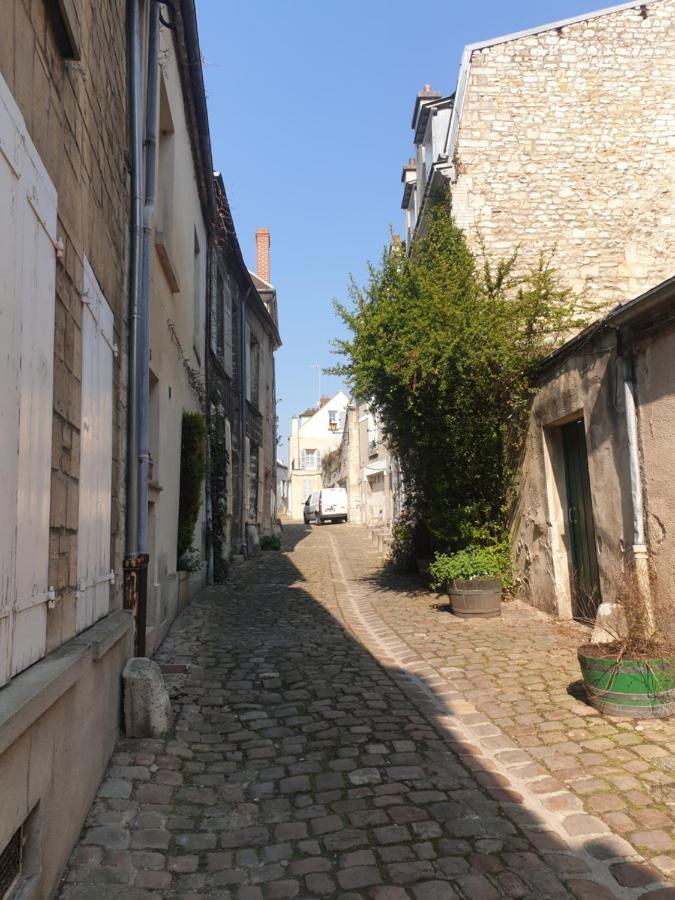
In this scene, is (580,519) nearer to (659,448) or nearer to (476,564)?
(476,564)

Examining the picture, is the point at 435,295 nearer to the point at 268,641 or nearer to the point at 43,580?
the point at 268,641

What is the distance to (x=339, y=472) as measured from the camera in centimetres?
3934

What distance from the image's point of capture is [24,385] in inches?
90.4

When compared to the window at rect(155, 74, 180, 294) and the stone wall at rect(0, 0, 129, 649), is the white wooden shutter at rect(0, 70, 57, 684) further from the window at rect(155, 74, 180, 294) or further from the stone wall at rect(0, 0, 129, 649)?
the window at rect(155, 74, 180, 294)

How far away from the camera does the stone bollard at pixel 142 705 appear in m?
4.02

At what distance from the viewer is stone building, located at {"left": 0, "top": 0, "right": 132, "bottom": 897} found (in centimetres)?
213

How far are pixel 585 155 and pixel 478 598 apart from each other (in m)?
7.18

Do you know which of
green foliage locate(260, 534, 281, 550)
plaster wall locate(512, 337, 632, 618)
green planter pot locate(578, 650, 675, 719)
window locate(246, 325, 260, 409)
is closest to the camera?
green planter pot locate(578, 650, 675, 719)

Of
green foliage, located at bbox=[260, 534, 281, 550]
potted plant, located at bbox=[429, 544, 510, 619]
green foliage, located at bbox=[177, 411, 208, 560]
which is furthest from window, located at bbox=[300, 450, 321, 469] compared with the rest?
potted plant, located at bbox=[429, 544, 510, 619]

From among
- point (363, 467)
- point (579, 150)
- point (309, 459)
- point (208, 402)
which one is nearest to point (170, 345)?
point (208, 402)

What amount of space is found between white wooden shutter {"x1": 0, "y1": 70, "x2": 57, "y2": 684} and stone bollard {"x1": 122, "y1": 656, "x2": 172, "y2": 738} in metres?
1.60

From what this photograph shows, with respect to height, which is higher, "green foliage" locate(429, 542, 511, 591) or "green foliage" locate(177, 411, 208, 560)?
"green foliage" locate(177, 411, 208, 560)

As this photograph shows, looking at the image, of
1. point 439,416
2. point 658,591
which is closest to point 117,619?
point 658,591

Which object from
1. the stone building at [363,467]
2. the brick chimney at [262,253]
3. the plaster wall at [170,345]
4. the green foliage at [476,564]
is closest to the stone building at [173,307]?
the plaster wall at [170,345]
